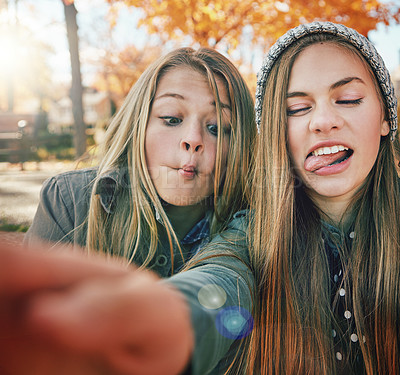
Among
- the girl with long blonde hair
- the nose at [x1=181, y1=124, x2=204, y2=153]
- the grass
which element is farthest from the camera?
the grass

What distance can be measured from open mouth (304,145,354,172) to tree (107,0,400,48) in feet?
10.8

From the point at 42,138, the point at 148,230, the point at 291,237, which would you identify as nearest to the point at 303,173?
the point at 291,237

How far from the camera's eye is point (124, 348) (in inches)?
22.2

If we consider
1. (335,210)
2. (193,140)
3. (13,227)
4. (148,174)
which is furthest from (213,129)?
(13,227)

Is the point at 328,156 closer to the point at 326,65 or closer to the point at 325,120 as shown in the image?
the point at 325,120

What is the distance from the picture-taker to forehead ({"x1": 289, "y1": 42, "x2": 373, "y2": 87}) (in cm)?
186

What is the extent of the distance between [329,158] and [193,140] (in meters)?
0.80

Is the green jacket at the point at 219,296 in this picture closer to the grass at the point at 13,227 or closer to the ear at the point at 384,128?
the ear at the point at 384,128

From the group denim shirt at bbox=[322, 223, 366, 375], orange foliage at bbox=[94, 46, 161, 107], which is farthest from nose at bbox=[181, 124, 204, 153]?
orange foliage at bbox=[94, 46, 161, 107]

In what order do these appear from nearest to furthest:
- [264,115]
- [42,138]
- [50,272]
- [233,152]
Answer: [50,272] → [264,115] → [233,152] → [42,138]

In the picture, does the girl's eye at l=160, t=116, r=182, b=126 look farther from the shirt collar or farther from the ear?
the ear

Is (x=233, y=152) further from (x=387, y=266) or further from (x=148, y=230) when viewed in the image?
(x=387, y=266)

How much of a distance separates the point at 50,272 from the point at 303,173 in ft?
5.35

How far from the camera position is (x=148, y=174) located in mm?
2346
